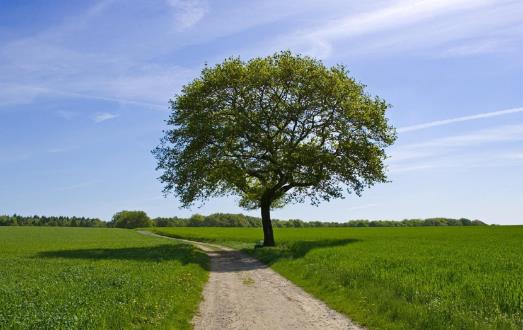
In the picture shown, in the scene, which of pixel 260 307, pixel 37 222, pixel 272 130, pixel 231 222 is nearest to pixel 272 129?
pixel 272 130

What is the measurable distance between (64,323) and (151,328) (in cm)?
221

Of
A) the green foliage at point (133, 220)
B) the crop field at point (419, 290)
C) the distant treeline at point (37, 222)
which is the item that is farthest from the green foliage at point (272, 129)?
the distant treeline at point (37, 222)

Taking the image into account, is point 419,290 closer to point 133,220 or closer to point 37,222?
point 133,220

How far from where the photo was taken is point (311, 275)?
81.4ft

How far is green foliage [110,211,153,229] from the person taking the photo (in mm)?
176750

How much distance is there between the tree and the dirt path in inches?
837

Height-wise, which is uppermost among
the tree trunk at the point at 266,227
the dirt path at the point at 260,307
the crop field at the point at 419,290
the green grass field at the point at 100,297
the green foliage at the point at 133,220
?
the green foliage at the point at 133,220

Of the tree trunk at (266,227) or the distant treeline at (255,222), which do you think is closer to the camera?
the tree trunk at (266,227)

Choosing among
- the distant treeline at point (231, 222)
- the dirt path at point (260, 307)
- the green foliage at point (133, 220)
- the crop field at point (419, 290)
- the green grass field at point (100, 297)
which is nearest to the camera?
the green grass field at point (100, 297)

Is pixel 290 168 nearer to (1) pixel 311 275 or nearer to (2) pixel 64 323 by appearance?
(1) pixel 311 275

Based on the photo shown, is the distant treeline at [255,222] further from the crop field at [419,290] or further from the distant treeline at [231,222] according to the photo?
the crop field at [419,290]

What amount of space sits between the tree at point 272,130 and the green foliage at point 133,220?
13250 cm

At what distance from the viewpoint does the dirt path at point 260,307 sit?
1443 centimetres

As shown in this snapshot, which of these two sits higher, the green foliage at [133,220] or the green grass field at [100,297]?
the green foliage at [133,220]
